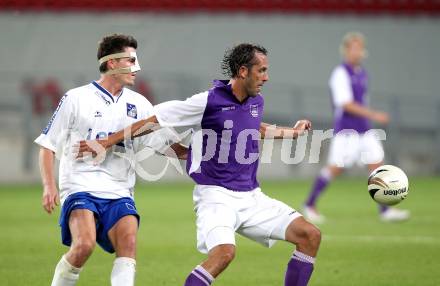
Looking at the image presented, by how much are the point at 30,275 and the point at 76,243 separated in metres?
2.63

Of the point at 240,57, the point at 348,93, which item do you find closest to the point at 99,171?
the point at 240,57

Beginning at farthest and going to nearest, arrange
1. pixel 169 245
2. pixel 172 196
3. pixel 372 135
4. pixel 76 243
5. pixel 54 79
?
1. pixel 54 79
2. pixel 172 196
3. pixel 372 135
4. pixel 169 245
5. pixel 76 243

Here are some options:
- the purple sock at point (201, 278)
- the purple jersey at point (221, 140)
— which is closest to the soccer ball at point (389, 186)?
the purple jersey at point (221, 140)

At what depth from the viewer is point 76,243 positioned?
305 inches

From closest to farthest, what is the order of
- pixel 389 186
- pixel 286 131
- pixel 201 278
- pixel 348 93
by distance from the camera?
pixel 201 278 → pixel 286 131 → pixel 389 186 → pixel 348 93

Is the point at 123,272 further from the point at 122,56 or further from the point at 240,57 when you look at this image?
the point at 240,57

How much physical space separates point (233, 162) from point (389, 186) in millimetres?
1914

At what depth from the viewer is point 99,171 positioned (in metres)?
8.22

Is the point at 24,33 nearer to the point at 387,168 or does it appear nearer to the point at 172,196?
the point at 172,196

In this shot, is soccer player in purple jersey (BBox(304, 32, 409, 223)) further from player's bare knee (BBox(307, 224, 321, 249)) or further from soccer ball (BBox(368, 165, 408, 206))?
player's bare knee (BBox(307, 224, 321, 249))

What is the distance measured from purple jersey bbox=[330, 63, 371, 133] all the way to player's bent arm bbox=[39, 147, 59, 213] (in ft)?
25.8

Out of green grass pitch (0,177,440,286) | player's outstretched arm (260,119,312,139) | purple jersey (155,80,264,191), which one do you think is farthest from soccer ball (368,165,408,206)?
purple jersey (155,80,264,191)

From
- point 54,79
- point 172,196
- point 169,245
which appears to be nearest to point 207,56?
point 54,79

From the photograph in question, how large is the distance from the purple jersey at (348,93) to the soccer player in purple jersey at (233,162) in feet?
23.3
